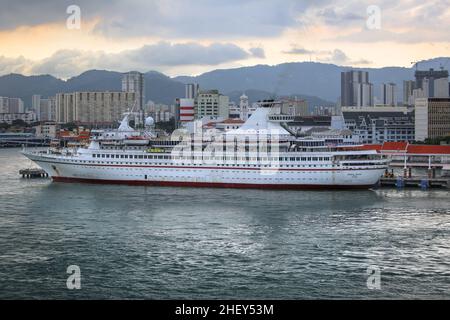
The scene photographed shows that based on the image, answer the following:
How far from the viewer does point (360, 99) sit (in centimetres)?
10231

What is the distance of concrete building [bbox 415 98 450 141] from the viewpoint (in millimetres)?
48781

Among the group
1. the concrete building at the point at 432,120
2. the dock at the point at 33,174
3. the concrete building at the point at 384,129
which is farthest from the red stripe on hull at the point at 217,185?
the concrete building at the point at 432,120

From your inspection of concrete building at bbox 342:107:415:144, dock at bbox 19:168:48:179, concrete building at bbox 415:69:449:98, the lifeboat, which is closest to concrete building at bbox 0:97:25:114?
concrete building at bbox 415:69:449:98

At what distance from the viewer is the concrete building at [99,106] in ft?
300

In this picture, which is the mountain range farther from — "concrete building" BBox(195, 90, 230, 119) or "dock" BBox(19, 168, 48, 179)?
"dock" BBox(19, 168, 48, 179)

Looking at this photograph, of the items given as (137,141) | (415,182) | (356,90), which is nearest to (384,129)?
(415,182)

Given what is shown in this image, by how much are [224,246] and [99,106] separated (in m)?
82.3

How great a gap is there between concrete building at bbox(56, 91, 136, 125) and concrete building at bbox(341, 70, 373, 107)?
3528 cm

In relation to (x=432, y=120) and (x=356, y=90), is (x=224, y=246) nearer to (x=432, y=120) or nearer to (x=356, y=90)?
(x=432, y=120)

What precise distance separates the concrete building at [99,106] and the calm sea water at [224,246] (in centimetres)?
7207

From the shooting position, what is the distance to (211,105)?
221ft

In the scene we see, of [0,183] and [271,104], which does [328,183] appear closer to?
[271,104]

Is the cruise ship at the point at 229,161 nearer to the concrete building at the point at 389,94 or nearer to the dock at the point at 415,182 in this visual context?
the dock at the point at 415,182
